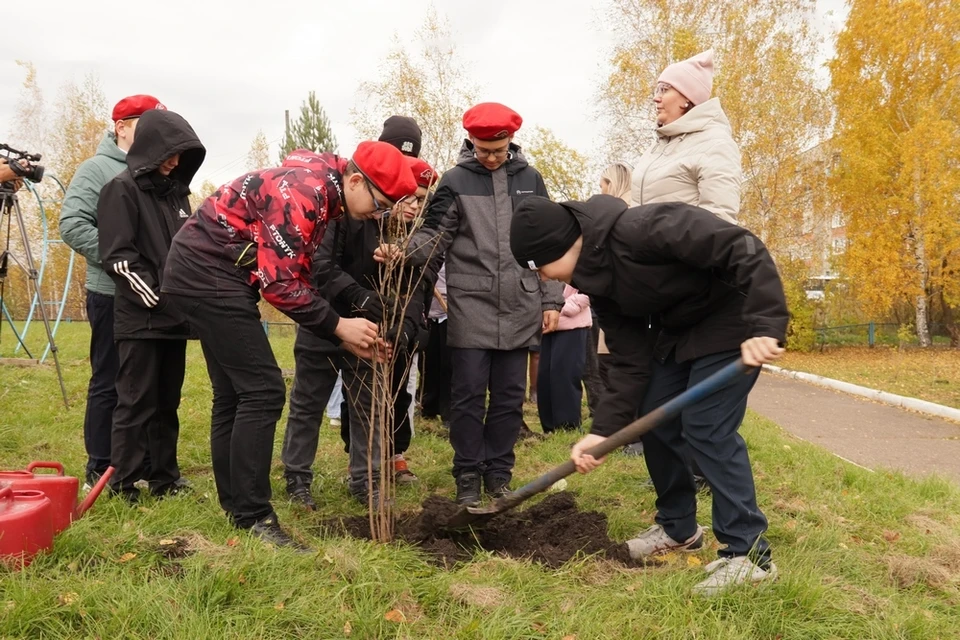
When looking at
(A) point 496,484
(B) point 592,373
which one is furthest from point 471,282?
(B) point 592,373

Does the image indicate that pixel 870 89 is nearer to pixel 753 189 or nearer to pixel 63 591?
pixel 753 189

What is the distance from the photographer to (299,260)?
3.04 meters

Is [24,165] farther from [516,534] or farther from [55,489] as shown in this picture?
[516,534]

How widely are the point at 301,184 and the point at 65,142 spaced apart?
2894 centimetres

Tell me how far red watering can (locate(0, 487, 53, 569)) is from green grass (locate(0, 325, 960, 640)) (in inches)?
2.4

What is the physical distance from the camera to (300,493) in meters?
4.05

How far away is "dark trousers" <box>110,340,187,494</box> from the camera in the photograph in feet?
12.4

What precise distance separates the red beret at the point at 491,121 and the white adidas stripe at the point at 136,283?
182 centimetres

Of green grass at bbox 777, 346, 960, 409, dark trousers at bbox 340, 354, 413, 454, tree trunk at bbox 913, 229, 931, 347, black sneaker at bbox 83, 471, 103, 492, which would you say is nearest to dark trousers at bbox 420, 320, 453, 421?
dark trousers at bbox 340, 354, 413, 454

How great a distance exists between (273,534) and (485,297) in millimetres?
1718

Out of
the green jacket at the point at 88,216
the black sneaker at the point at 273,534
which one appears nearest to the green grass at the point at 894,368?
the black sneaker at the point at 273,534

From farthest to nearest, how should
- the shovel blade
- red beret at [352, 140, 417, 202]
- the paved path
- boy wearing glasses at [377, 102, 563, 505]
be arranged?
the paved path
boy wearing glasses at [377, 102, 563, 505]
the shovel blade
red beret at [352, 140, 417, 202]

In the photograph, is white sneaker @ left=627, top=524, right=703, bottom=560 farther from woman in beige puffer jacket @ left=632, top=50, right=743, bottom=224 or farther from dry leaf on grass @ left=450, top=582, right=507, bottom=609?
woman in beige puffer jacket @ left=632, top=50, right=743, bottom=224

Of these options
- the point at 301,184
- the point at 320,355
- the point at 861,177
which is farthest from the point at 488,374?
the point at 861,177
